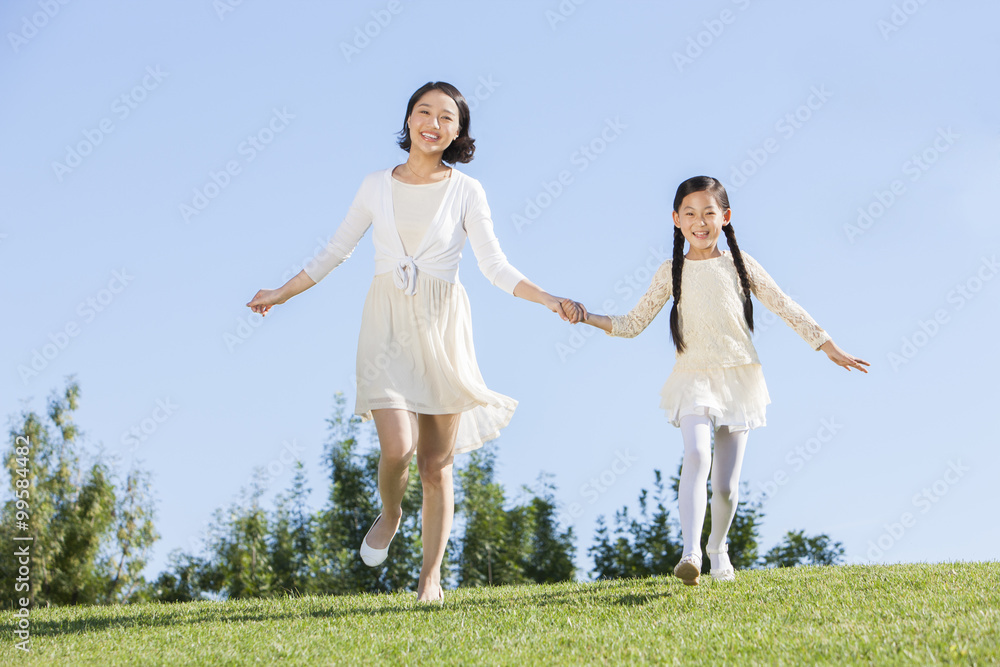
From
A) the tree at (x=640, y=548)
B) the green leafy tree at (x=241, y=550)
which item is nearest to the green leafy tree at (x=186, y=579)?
the green leafy tree at (x=241, y=550)

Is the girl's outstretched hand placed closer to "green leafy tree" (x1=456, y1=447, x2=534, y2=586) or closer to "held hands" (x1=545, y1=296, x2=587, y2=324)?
"held hands" (x1=545, y1=296, x2=587, y2=324)

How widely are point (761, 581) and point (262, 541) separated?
54.3 feet

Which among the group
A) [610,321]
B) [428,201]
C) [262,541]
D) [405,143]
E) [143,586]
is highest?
[405,143]

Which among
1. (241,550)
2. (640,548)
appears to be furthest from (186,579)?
(640,548)

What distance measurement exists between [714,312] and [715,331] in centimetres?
12

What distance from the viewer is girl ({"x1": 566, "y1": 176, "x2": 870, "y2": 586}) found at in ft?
18.8

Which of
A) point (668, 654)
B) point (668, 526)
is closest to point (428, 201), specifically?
point (668, 654)

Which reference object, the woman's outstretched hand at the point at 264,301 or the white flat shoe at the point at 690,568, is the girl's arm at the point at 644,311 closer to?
the white flat shoe at the point at 690,568

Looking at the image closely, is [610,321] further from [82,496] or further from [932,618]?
[82,496]

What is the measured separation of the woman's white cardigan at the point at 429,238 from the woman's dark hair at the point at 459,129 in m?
0.16

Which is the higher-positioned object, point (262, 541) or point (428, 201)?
point (428, 201)

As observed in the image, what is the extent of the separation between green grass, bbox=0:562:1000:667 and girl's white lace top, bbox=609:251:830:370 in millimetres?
1473

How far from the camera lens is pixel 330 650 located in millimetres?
4262

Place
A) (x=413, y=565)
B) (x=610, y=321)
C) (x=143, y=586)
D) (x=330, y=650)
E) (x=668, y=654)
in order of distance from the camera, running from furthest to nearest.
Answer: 1. (x=143, y=586)
2. (x=413, y=565)
3. (x=610, y=321)
4. (x=330, y=650)
5. (x=668, y=654)
